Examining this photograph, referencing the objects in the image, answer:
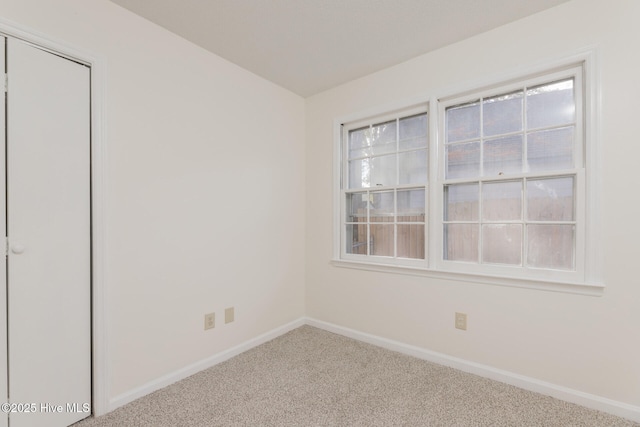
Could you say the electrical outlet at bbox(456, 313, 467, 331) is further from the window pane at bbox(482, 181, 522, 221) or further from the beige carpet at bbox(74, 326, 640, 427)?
the window pane at bbox(482, 181, 522, 221)

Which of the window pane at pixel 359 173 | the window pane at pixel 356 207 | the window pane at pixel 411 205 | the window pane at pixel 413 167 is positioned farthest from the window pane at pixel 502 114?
the window pane at pixel 356 207

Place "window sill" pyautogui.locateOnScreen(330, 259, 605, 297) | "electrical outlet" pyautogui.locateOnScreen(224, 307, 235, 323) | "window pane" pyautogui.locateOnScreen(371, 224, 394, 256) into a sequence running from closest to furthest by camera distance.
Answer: "window sill" pyautogui.locateOnScreen(330, 259, 605, 297), "electrical outlet" pyautogui.locateOnScreen(224, 307, 235, 323), "window pane" pyautogui.locateOnScreen(371, 224, 394, 256)

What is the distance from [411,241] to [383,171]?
70 cm

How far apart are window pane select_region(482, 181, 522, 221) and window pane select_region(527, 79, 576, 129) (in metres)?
0.43

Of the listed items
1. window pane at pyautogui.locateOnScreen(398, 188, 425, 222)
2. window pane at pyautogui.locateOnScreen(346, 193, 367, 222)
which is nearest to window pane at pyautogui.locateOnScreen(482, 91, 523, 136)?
window pane at pyautogui.locateOnScreen(398, 188, 425, 222)

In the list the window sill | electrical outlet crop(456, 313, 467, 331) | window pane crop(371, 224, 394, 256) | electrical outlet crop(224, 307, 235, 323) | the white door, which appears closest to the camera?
the white door

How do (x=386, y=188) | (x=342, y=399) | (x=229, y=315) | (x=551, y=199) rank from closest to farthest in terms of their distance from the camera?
(x=342, y=399) < (x=551, y=199) < (x=229, y=315) < (x=386, y=188)

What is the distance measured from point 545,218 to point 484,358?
3.49 feet

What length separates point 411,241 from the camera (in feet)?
8.13

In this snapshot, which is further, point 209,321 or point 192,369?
point 209,321

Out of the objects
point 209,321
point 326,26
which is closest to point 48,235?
point 209,321

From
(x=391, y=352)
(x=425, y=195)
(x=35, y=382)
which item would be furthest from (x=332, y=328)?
(x=35, y=382)

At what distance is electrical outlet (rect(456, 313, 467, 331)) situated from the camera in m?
2.13

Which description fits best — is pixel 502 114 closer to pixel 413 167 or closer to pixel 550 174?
pixel 550 174
